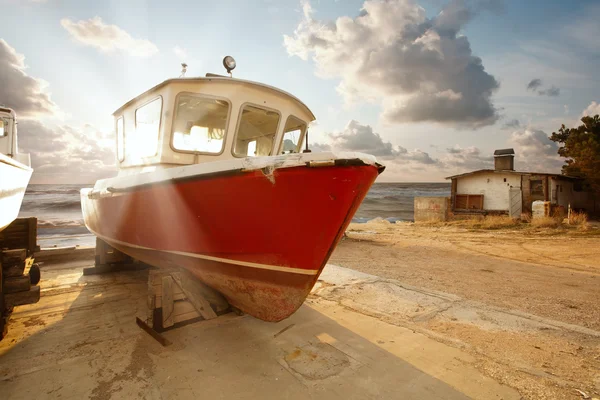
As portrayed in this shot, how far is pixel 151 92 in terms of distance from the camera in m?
3.99

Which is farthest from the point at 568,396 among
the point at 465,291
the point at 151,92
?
the point at 151,92

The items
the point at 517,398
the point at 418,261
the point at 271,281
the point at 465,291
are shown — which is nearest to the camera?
the point at 517,398

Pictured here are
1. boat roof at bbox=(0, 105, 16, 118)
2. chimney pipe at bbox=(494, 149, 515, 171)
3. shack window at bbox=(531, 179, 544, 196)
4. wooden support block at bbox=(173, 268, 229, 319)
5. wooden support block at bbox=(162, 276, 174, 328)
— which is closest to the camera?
wooden support block at bbox=(162, 276, 174, 328)

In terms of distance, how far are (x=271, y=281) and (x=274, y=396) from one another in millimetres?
982

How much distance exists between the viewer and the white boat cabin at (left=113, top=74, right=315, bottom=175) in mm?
3749

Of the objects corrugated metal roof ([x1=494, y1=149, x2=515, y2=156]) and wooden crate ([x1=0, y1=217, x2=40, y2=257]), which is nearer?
wooden crate ([x1=0, y1=217, x2=40, y2=257])

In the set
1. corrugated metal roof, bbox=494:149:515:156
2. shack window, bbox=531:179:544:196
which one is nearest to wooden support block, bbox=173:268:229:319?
shack window, bbox=531:179:544:196

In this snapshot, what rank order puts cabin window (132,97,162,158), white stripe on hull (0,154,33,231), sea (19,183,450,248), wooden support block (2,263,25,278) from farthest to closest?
sea (19,183,450,248), cabin window (132,97,162,158), wooden support block (2,263,25,278), white stripe on hull (0,154,33,231)

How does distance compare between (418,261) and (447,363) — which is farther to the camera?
(418,261)

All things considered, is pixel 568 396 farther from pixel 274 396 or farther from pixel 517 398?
pixel 274 396

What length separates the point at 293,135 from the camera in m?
4.68

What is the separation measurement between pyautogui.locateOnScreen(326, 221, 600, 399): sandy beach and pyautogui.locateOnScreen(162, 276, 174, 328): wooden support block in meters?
2.34

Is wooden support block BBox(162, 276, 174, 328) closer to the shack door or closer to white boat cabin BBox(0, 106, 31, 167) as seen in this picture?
white boat cabin BBox(0, 106, 31, 167)

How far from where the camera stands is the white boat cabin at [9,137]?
6.03 m
